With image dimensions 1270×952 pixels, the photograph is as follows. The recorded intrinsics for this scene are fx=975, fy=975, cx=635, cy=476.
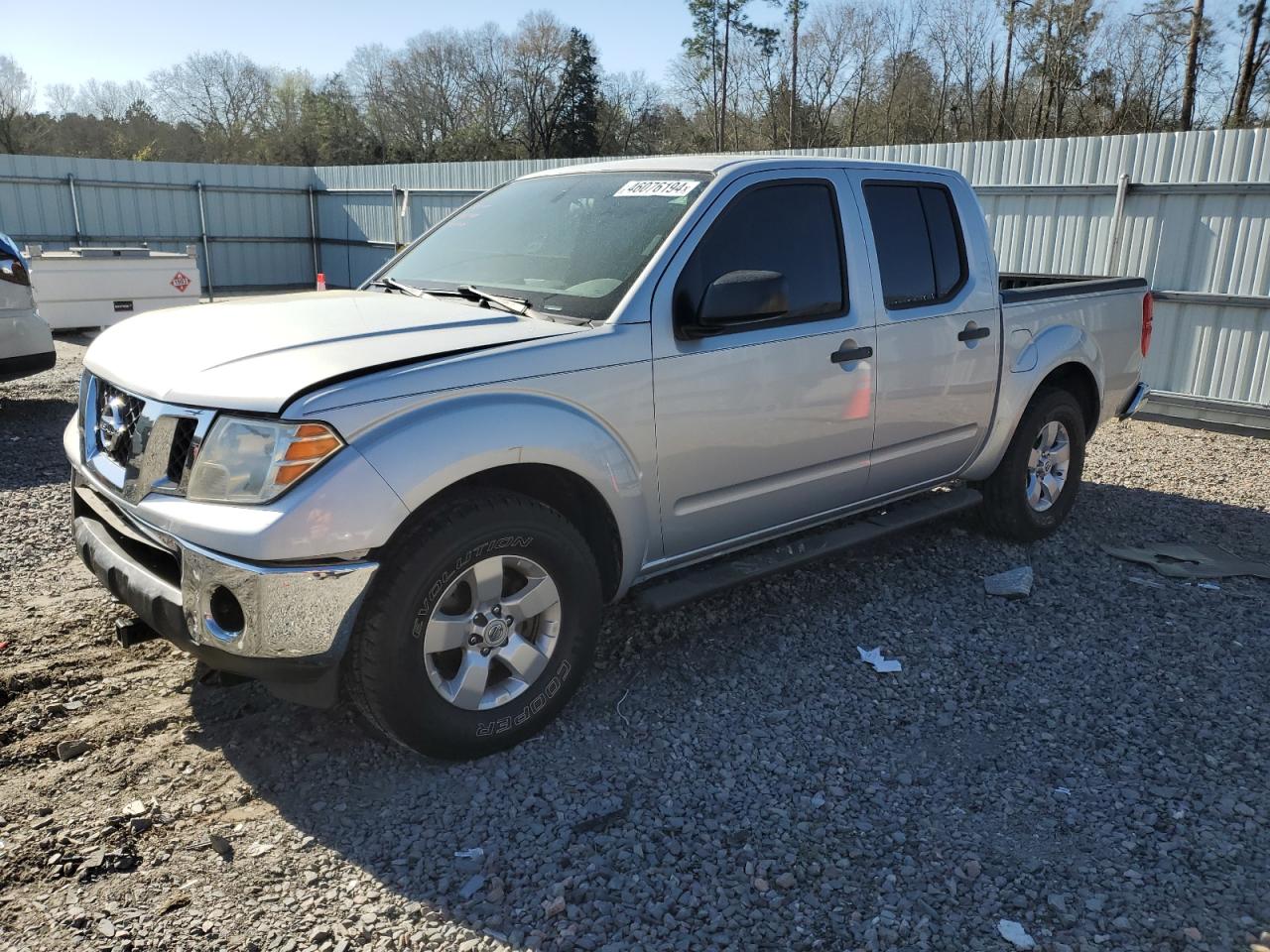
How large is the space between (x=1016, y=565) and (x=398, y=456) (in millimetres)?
3812

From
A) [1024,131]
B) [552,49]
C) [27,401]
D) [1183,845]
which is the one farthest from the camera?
[552,49]

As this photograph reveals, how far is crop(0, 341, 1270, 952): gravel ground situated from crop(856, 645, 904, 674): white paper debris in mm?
66

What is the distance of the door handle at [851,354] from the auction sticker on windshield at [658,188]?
93cm

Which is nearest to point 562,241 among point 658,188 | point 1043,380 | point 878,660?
point 658,188

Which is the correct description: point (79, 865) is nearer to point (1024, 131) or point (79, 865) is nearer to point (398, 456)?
point (398, 456)

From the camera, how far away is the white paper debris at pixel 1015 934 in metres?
2.56

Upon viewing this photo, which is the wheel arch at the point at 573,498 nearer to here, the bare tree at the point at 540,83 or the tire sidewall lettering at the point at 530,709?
the tire sidewall lettering at the point at 530,709

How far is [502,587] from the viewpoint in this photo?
3.24 metres

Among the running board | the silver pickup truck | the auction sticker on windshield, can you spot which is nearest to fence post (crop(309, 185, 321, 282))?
the silver pickup truck

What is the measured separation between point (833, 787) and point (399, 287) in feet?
8.87

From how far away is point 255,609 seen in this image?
9.16 ft

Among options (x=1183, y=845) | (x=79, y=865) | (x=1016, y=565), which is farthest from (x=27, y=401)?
(x=1183, y=845)

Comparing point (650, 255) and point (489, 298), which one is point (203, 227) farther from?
point (650, 255)

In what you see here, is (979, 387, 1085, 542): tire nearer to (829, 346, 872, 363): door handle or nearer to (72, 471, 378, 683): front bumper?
(829, 346, 872, 363): door handle
